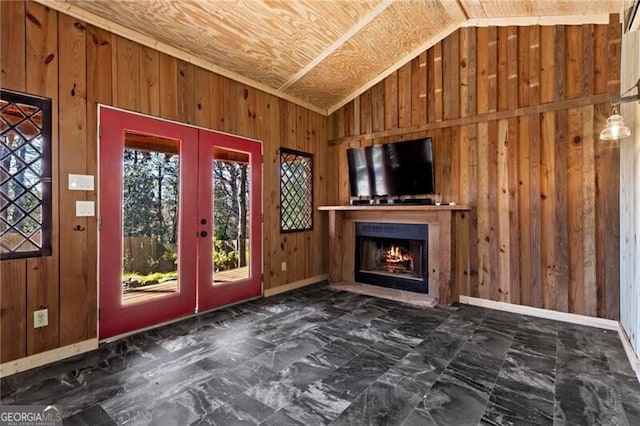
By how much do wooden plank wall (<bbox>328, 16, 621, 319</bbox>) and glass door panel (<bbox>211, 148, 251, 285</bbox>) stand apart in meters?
2.51

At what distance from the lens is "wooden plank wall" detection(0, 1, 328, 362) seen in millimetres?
2363

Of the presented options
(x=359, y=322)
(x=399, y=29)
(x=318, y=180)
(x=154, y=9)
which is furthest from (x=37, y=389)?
(x=399, y=29)

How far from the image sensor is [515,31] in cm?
365

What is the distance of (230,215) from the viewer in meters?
3.94

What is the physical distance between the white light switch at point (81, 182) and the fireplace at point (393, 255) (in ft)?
11.2

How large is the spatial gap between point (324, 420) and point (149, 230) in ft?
8.21

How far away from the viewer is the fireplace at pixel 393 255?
4234mm

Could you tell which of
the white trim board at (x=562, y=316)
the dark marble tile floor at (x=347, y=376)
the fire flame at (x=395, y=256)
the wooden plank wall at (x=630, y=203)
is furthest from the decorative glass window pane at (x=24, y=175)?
the wooden plank wall at (x=630, y=203)

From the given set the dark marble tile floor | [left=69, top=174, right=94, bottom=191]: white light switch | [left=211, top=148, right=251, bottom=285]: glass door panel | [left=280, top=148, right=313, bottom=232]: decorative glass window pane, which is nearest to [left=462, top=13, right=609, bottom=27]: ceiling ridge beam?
[left=280, top=148, right=313, bottom=232]: decorative glass window pane

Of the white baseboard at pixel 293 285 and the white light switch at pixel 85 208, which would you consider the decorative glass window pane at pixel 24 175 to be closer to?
the white light switch at pixel 85 208

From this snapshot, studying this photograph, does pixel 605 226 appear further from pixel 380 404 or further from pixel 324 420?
pixel 324 420

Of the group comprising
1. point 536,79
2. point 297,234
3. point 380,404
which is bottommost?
point 380,404

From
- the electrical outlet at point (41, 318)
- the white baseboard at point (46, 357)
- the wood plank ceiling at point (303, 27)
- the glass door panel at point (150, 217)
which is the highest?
the wood plank ceiling at point (303, 27)

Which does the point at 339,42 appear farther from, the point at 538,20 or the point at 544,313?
the point at 544,313
